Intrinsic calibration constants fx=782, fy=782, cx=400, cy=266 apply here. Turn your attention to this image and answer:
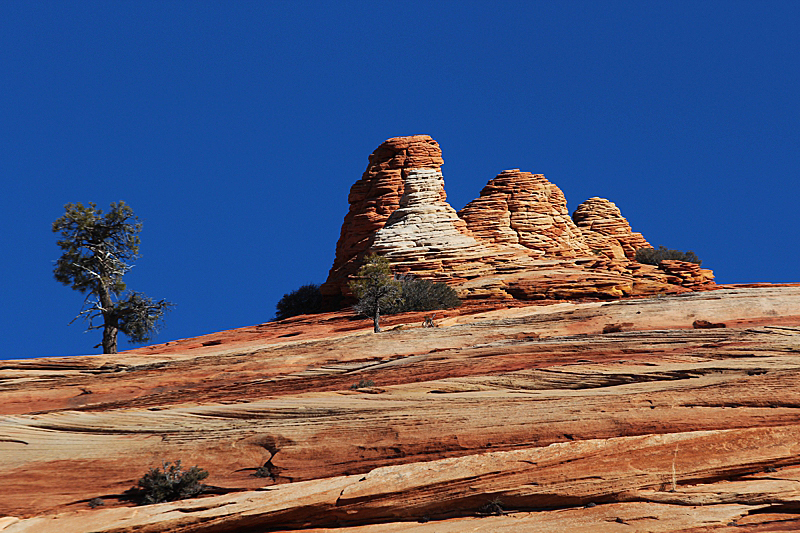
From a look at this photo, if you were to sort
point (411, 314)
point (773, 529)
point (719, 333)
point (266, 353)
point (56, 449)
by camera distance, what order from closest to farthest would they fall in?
point (773, 529)
point (56, 449)
point (719, 333)
point (266, 353)
point (411, 314)

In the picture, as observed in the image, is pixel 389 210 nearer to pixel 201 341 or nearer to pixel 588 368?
pixel 201 341

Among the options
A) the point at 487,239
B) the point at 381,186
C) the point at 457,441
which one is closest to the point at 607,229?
the point at 487,239

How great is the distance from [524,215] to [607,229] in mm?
15229

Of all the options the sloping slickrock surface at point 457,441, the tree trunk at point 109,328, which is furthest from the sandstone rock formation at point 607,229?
the sloping slickrock surface at point 457,441

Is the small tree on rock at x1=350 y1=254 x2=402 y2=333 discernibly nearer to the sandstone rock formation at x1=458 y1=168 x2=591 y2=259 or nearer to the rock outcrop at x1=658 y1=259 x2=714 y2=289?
the sandstone rock formation at x1=458 y1=168 x2=591 y2=259

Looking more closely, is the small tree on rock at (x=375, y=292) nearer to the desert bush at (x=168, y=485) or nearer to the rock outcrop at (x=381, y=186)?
the rock outcrop at (x=381, y=186)

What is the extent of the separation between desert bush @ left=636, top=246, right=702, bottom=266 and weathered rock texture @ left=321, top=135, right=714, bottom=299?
250 centimetres

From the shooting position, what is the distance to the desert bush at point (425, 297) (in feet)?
129

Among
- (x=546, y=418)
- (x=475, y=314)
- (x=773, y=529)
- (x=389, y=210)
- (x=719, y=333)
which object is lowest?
(x=773, y=529)

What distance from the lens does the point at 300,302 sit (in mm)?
56625

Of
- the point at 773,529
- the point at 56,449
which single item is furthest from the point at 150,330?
the point at 773,529

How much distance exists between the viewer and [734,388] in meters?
16.4

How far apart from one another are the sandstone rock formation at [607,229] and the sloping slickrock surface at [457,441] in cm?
4334

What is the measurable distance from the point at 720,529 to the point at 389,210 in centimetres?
4649
